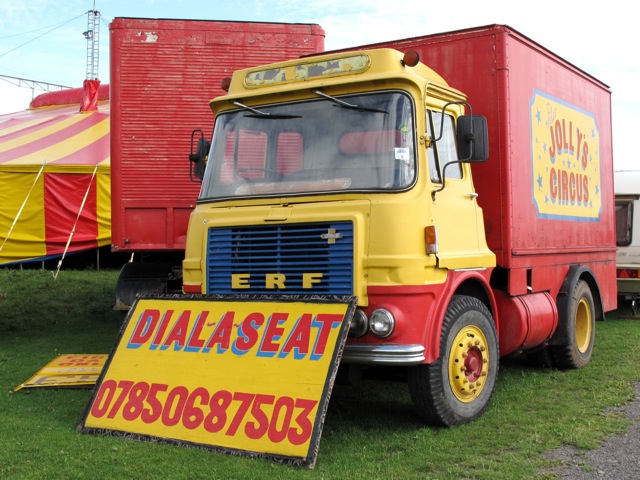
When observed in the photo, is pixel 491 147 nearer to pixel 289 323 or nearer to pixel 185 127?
pixel 289 323

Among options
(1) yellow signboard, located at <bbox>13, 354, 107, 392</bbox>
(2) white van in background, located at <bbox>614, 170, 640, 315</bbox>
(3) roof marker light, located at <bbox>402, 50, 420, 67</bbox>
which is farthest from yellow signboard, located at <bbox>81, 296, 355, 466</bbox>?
(2) white van in background, located at <bbox>614, 170, 640, 315</bbox>

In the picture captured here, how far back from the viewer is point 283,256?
589cm

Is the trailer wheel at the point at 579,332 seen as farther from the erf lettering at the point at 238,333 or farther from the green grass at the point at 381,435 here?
the erf lettering at the point at 238,333

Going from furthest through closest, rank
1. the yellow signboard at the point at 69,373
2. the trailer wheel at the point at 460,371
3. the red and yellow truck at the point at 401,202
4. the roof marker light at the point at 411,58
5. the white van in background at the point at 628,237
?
1. the white van in background at the point at 628,237
2. the yellow signboard at the point at 69,373
3. the roof marker light at the point at 411,58
4. the trailer wheel at the point at 460,371
5. the red and yellow truck at the point at 401,202

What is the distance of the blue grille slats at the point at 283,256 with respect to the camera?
5688 millimetres

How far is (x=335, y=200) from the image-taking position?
5.84 meters

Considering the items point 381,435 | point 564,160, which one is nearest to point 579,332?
point 564,160

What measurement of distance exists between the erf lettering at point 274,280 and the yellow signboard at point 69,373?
2.29 metres

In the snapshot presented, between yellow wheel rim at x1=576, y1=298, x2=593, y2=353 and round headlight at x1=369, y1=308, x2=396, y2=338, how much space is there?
4062 millimetres

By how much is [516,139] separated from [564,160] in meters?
1.54

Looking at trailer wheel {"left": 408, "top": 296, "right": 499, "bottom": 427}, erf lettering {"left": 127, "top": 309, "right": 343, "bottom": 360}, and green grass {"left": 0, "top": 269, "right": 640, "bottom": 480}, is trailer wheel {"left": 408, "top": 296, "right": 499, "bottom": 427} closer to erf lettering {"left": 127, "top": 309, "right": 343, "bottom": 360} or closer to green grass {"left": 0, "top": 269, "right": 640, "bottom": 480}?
green grass {"left": 0, "top": 269, "right": 640, "bottom": 480}

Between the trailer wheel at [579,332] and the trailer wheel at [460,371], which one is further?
the trailer wheel at [579,332]

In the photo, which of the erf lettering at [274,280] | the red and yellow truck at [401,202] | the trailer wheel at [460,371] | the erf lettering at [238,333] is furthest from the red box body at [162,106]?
the trailer wheel at [460,371]

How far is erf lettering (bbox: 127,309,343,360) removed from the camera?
5.41m
